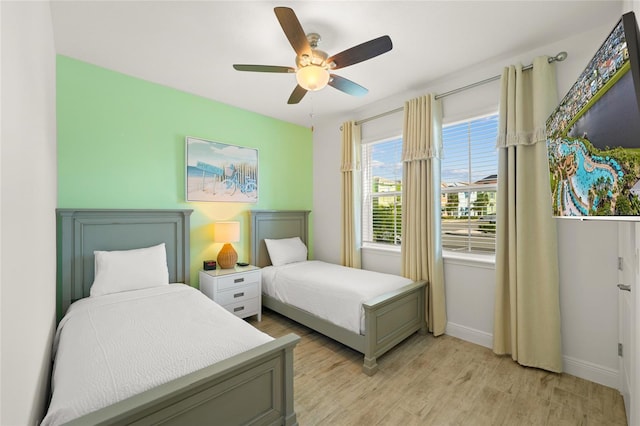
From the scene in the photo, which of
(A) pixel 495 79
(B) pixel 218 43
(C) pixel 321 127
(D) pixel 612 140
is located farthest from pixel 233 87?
(D) pixel 612 140

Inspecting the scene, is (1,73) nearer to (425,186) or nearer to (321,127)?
(425,186)

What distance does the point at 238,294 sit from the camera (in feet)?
10.1

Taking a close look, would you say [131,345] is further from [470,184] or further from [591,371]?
[591,371]

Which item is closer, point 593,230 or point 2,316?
point 2,316

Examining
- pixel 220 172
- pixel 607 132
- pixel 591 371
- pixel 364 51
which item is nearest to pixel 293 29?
pixel 364 51

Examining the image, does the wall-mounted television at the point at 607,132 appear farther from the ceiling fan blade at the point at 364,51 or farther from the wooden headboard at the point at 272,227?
the wooden headboard at the point at 272,227

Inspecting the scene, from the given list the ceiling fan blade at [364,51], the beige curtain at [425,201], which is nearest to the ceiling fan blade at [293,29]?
the ceiling fan blade at [364,51]

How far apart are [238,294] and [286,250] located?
0.95 metres

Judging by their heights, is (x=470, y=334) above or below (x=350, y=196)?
below

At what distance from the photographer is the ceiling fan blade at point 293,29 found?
151cm

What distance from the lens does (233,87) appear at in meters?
3.03

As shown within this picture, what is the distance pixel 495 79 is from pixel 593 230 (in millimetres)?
1537

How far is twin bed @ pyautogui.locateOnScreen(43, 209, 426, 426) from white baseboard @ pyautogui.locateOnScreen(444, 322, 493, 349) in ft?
0.97

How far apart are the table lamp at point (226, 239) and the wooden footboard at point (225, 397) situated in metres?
1.83
